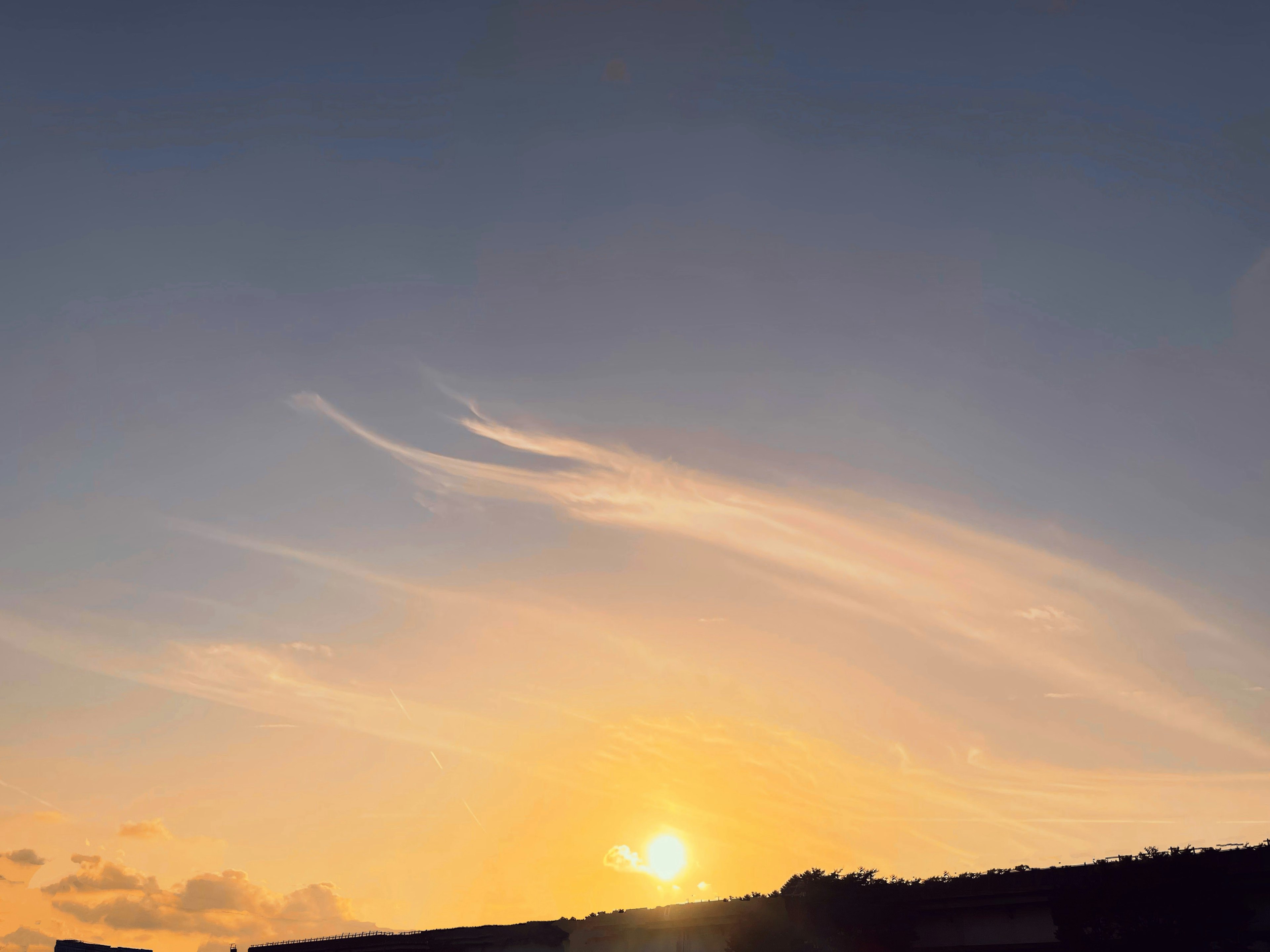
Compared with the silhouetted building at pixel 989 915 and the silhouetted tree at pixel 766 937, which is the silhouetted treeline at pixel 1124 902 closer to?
the silhouetted building at pixel 989 915

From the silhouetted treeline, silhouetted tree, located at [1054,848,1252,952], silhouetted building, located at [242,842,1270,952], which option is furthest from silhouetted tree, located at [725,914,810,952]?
A: silhouetted tree, located at [1054,848,1252,952]

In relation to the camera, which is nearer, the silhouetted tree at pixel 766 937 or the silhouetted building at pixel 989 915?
the silhouetted building at pixel 989 915

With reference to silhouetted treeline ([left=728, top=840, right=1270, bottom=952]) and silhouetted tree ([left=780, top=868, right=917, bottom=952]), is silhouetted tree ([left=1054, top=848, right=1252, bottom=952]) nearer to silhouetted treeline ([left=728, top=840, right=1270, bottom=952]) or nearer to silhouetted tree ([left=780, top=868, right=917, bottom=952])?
silhouetted treeline ([left=728, top=840, right=1270, bottom=952])

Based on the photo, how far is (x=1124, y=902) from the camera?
2908 centimetres

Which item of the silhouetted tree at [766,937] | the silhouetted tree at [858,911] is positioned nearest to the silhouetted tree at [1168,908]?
the silhouetted tree at [858,911]

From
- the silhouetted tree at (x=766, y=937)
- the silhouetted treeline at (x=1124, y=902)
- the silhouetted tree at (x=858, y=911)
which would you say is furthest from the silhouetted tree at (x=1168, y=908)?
the silhouetted tree at (x=766, y=937)

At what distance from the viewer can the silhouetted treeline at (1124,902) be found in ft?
91.8

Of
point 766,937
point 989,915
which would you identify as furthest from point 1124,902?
point 766,937

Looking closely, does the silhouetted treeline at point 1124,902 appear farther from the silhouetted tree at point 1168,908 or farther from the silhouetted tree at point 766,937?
the silhouetted tree at point 766,937

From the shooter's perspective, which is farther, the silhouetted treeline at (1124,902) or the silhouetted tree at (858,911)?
the silhouetted tree at (858,911)

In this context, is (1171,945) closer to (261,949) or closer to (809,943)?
(809,943)

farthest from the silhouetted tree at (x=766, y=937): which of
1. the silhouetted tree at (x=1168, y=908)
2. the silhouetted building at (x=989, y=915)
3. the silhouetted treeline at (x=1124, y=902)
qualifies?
the silhouetted tree at (x=1168, y=908)

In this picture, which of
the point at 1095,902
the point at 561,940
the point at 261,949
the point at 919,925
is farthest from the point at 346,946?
the point at 1095,902

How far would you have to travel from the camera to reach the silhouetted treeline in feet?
91.8
